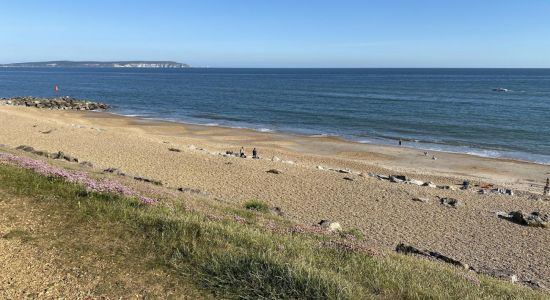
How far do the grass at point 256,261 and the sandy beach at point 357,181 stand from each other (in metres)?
6.38

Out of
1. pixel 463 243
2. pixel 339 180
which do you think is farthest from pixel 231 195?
pixel 463 243

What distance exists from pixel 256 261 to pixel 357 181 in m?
19.6

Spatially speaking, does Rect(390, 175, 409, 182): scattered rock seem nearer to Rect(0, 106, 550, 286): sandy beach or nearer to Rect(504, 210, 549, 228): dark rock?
Rect(0, 106, 550, 286): sandy beach

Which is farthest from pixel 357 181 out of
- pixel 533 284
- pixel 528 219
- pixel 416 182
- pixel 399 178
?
pixel 533 284

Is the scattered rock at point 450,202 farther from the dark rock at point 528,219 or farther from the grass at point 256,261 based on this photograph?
the grass at point 256,261

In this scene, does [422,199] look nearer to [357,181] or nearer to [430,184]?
[357,181]

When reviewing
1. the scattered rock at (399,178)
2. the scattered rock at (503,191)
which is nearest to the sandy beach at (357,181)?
the scattered rock at (503,191)

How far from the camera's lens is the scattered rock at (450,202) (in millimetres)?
22219

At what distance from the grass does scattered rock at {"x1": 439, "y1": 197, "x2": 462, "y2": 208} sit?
13337 mm

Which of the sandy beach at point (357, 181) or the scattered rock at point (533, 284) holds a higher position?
the scattered rock at point (533, 284)

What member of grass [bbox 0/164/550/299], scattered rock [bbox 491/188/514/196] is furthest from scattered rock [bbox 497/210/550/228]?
Result: grass [bbox 0/164/550/299]

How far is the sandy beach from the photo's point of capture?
1730cm

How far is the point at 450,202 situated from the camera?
22.7m

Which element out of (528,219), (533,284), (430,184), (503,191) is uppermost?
(533,284)
